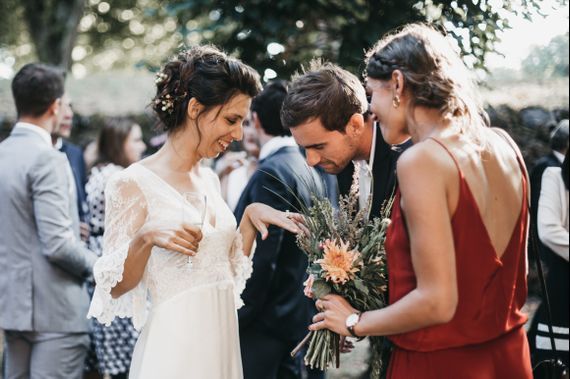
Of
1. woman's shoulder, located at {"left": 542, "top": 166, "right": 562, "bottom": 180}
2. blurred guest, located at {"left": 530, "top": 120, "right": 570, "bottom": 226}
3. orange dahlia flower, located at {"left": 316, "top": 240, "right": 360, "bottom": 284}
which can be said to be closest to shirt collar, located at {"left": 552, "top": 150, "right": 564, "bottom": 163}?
blurred guest, located at {"left": 530, "top": 120, "right": 570, "bottom": 226}

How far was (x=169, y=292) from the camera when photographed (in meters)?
3.22

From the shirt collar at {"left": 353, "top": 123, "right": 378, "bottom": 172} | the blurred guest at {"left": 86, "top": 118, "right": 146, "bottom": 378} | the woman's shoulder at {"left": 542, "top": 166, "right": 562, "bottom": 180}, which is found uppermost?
the shirt collar at {"left": 353, "top": 123, "right": 378, "bottom": 172}

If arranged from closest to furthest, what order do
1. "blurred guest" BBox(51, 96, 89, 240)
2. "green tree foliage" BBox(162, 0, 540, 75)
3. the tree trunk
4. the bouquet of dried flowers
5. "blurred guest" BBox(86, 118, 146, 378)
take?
the bouquet of dried flowers, "green tree foliage" BBox(162, 0, 540, 75), "blurred guest" BBox(51, 96, 89, 240), "blurred guest" BBox(86, 118, 146, 378), the tree trunk

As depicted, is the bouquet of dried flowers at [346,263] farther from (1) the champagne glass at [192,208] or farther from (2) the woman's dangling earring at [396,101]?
(1) the champagne glass at [192,208]

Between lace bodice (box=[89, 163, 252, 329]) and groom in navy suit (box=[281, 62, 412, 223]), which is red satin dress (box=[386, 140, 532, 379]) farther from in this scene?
lace bodice (box=[89, 163, 252, 329])

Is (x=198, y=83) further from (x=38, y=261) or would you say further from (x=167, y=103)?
(x=38, y=261)

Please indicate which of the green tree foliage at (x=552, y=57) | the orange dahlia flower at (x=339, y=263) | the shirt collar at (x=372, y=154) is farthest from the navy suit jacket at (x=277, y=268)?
the green tree foliage at (x=552, y=57)

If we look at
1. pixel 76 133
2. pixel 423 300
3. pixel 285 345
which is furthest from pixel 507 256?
pixel 76 133

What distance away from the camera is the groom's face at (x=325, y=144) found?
3164mm

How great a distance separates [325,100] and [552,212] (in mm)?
2387

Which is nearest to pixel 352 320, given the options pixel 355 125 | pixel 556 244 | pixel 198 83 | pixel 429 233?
pixel 429 233

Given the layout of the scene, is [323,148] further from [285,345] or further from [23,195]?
[23,195]

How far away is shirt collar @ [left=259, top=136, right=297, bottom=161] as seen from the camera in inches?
180

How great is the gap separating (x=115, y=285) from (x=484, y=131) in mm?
1679
